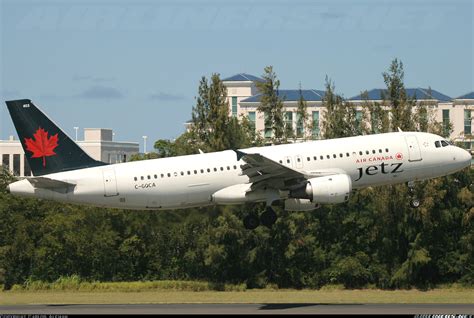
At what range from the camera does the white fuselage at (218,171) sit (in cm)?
6259

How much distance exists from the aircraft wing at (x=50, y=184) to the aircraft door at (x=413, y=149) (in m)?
19.7

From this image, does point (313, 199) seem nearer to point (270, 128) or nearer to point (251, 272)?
point (251, 272)

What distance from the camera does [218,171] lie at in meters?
63.4

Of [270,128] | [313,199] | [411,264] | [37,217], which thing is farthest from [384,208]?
[37,217]

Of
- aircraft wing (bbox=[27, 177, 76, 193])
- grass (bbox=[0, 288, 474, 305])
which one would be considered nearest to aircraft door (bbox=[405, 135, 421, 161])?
grass (bbox=[0, 288, 474, 305])

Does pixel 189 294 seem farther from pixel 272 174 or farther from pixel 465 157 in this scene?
pixel 465 157

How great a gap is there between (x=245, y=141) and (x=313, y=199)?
107 ft

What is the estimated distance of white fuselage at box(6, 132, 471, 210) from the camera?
62.6 metres

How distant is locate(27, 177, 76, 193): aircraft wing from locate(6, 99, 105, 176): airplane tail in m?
1.72

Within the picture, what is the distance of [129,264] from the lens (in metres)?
91.4

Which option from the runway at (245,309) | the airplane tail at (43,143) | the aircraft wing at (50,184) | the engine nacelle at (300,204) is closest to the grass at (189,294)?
the runway at (245,309)

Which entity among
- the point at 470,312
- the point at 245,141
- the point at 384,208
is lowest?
the point at 470,312

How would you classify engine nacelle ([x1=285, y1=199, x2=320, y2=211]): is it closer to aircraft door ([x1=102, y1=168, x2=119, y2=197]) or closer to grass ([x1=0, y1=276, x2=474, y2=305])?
grass ([x1=0, y1=276, x2=474, y2=305])

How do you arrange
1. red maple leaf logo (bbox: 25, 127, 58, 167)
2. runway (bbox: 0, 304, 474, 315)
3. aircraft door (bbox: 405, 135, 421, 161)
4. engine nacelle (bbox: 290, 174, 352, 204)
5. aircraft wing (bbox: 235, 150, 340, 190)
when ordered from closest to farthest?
runway (bbox: 0, 304, 474, 315), engine nacelle (bbox: 290, 174, 352, 204), aircraft wing (bbox: 235, 150, 340, 190), red maple leaf logo (bbox: 25, 127, 58, 167), aircraft door (bbox: 405, 135, 421, 161)
